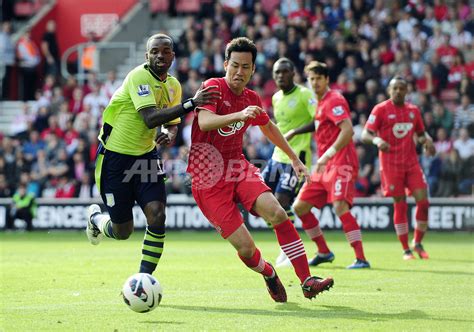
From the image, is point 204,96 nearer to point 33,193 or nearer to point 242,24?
point 33,193

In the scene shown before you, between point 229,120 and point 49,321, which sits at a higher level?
point 229,120

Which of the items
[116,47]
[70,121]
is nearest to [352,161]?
[70,121]

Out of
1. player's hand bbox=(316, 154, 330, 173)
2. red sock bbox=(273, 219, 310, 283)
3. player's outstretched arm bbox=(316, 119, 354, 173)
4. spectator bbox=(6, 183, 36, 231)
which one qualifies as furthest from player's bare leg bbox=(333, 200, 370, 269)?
spectator bbox=(6, 183, 36, 231)

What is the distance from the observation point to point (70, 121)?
82.8ft

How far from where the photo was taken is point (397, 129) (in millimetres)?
14461

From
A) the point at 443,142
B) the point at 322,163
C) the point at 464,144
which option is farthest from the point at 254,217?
the point at 322,163

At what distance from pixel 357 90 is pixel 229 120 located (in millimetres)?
14145

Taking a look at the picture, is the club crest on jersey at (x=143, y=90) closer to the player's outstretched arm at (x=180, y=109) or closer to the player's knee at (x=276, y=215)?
the player's outstretched arm at (x=180, y=109)

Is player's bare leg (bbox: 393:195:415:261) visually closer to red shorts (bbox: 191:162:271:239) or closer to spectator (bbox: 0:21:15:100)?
red shorts (bbox: 191:162:271:239)

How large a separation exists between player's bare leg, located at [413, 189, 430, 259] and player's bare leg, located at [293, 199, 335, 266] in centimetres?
192

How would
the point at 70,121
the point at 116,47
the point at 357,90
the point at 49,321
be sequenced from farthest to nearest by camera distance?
the point at 116,47 → the point at 70,121 → the point at 357,90 → the point at 49,321

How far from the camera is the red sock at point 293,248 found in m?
8.94

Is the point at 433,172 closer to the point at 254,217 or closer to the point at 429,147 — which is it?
the point at 254,217

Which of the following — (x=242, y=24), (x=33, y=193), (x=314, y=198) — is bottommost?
(x=33, y=193)
